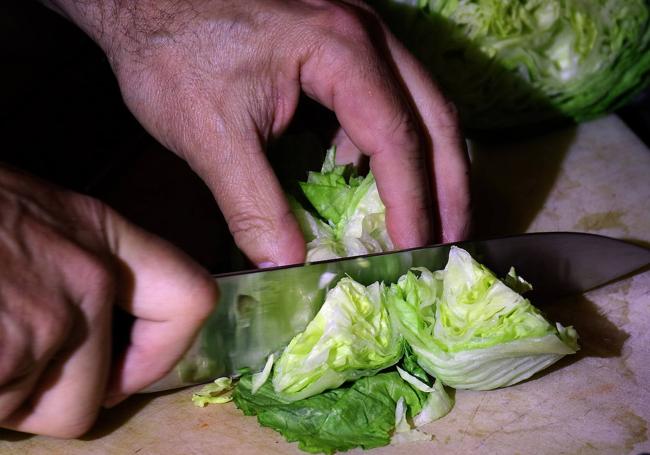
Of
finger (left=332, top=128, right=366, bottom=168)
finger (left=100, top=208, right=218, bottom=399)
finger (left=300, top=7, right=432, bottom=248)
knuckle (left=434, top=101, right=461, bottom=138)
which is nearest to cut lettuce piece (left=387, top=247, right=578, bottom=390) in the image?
finger (left=300, top=7, right=432, bottom=248)

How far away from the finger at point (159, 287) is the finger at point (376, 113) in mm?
747

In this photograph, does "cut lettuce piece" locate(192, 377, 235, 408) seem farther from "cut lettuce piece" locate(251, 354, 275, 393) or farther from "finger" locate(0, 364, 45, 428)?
"finger" locate(0, 364, 45, 428)

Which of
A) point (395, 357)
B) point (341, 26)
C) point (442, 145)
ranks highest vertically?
point (341, 26)

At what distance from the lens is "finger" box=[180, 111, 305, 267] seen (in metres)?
1.86

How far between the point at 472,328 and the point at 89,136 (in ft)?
6.11

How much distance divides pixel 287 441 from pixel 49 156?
1681 millimetres

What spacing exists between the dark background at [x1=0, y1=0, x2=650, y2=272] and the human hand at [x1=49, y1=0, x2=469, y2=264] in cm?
41

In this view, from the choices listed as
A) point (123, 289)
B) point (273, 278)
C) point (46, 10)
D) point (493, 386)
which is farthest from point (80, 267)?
point (46, 10)

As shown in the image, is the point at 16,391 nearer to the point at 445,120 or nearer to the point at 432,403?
the point at 432,403

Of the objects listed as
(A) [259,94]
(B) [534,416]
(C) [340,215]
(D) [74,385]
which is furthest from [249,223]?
(B) [534,416]

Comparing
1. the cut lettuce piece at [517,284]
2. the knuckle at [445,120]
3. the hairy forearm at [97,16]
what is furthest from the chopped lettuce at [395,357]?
the hairy forearm at [97,16]

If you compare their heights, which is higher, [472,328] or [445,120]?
[445,120]

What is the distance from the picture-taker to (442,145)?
7.30ft

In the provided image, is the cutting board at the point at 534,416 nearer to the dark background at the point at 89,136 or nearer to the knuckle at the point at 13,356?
the knuckle at the point at 13,356
